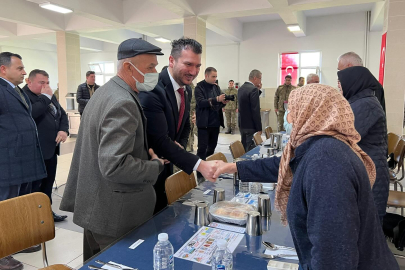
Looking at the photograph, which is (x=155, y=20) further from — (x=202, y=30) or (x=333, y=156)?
(x=333, y=156)

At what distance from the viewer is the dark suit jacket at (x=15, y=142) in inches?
101

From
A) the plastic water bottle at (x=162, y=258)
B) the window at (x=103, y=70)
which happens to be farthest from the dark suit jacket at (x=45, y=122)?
the window at (x=103, y=70)

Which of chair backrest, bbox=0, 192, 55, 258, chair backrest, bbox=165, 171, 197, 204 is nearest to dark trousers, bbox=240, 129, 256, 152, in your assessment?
chair backrest, bbox=165, 171, 197, 204

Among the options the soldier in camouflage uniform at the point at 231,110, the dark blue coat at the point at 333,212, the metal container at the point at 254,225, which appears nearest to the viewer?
the dark blue coat at the point at 333,212

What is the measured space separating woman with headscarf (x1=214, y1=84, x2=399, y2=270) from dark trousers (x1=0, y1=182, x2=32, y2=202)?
2.44m

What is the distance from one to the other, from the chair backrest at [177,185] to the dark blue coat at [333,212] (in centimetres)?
108

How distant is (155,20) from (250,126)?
411cm

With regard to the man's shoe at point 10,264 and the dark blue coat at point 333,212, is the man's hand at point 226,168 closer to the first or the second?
the dark blue coat at point 333,212

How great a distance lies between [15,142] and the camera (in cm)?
262

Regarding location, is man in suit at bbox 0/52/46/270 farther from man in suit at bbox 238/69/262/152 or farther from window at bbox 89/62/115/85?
window at bbox 89/62/115/85

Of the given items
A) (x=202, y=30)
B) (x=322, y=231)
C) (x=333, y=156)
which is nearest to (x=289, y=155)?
(x=333, y=156)

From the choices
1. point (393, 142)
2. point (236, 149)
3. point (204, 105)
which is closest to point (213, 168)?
point (236, 149)

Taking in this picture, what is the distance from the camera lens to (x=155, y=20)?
774 centimetres

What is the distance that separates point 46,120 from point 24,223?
1926 millimetres
